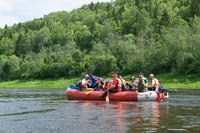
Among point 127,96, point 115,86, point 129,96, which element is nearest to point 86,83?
point 115,86

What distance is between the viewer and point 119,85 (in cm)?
3869

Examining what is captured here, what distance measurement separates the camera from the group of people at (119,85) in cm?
3812

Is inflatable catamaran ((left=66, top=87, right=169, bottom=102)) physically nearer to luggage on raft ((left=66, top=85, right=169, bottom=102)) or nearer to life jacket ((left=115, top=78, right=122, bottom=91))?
luggage on raft ((left=66, top=85, right=169, bottom=102))

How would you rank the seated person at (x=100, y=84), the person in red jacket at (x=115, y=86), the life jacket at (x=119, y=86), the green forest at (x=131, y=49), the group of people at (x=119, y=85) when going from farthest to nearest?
1. the green forest at (x=131, y=49)
2. the seated person at (x=100, y=84)
3. the life jacket at (x=119, y=86)
4. the person in red jacket at (x=115, y=86)
5. the group of people at (x=119, y=85)

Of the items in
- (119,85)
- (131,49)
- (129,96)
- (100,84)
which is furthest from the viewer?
(131,49)

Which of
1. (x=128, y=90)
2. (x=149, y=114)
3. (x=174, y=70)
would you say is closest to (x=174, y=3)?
(x=174, y=70)

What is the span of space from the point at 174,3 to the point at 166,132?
178 m

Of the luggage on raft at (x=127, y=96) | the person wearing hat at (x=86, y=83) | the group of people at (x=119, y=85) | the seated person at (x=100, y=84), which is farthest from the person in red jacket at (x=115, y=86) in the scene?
the person wearing hat at (x=86, y=83)

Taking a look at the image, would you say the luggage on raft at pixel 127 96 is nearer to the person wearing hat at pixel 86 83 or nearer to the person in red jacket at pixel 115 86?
the person in red jacket at pixel 115 86

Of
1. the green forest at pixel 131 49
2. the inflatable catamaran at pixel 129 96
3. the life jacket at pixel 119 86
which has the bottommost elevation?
the inflatable catamaran at pixel 129 96

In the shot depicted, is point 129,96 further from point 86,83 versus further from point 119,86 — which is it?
point 86,83

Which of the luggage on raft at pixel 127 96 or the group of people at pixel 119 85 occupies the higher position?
the group of people at pixel 119 85

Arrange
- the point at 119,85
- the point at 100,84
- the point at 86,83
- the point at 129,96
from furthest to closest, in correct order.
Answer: the point at 86,83
the point at 100,84
the point at 119,85
the point at 129,96

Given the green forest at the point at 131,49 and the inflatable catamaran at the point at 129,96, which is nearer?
the inflatable catamaran at the point at 129,96
